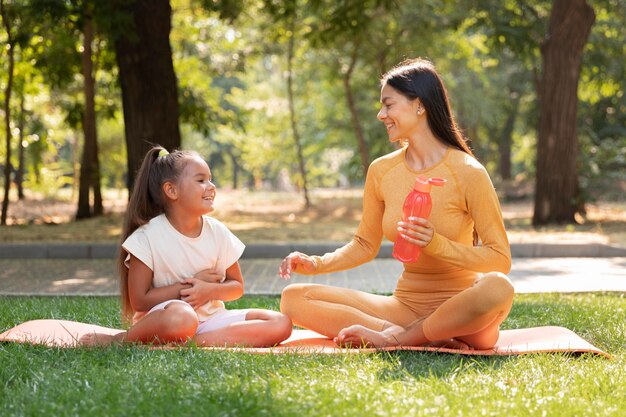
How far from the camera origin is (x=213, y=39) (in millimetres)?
21844

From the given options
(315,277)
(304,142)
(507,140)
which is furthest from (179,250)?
(507,140)

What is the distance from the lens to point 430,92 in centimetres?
470

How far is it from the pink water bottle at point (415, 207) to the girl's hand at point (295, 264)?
2.09 feet

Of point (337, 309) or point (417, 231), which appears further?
point (337, 309)

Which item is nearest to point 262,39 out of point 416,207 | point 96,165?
point 96,165

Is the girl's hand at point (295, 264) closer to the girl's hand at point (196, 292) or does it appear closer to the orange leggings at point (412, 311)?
the orange leggings at point (412, 311)

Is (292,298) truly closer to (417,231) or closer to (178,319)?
(178,319)

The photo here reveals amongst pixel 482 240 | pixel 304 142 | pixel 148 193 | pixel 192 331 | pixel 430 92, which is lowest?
pixel 192 331

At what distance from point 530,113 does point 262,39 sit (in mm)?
7491

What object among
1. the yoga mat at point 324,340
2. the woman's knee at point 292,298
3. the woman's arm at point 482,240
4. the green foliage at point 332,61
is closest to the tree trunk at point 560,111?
the green foliage at point 332,61

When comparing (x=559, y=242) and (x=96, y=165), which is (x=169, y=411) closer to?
(x=559, y=242)

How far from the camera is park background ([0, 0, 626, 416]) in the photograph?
3762mm

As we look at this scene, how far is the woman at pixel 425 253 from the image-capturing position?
447cm

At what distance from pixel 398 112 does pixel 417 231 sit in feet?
2.44
